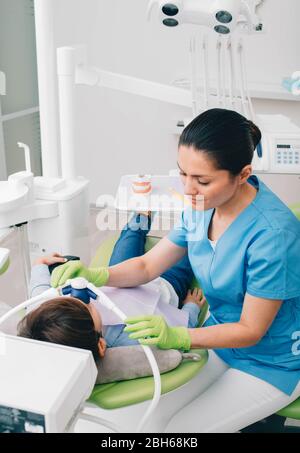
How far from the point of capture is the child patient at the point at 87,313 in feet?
3.18

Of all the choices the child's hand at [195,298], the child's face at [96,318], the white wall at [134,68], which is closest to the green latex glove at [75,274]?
the child's face at [96,318]

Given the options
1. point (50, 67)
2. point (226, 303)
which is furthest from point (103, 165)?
point (226, 303)

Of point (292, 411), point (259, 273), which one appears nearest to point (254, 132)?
point (259, 273)

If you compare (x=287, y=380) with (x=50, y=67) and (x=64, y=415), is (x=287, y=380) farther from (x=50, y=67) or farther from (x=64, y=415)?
(x=50, y=67)

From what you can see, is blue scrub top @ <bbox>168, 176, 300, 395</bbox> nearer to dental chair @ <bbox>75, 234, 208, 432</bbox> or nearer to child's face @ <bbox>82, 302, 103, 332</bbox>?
dental chair @ <bbox>75, 234, 208, 432</bbox>

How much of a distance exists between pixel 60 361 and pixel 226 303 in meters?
0.60

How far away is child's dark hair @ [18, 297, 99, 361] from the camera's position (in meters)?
0.96

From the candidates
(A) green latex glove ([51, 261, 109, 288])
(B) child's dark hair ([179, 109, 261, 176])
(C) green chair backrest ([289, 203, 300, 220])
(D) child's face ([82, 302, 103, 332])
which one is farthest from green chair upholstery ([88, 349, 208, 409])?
(C) green chair backrest ([289, 203, 300, 220])

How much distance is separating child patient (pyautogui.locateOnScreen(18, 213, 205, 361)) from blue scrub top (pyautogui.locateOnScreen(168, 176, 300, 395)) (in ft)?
0.71

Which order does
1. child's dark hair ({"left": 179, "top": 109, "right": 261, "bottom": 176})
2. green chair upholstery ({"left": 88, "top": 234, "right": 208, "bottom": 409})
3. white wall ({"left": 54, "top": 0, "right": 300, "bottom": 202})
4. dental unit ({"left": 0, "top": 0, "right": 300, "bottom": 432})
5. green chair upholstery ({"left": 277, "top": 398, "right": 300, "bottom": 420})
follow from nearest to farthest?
green chair upholstery ({"left": 88, "top": 234, "right": 208, "bottom": 409}) < child's dark hair ({"left": 179, "top": 109, "right": 261, "bottom": 176}) < green chair upholstery ({"left": 277, "top": 398, "right": 300, "bottom": 420}) < dental unit ({"left": 0, "top": 0, "right": 300, "bottom": 432}) < white wall ({"left": 54, "top": 0, "right": 300, "bottom": 202})

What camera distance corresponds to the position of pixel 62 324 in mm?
962

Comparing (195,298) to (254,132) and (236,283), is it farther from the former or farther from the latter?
(254,132)

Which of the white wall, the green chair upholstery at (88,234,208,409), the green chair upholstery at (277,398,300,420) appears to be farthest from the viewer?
the white wall

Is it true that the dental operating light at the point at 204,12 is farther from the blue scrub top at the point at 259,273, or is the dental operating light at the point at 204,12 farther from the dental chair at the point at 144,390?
the dental chair at the point at 144,390
